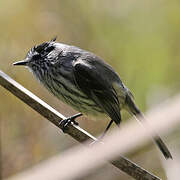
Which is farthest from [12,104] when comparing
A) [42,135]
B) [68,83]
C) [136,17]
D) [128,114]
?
[136,17]

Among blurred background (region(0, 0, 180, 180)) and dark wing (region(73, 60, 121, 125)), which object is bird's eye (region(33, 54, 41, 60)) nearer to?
dark wing (region(73, 60, 121, 125))

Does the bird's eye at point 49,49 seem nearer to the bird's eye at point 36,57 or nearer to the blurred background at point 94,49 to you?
the bird's eye at point 36,57

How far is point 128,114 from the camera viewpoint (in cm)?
510

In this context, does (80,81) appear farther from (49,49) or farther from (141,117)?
(141,117)

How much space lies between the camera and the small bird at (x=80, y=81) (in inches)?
170

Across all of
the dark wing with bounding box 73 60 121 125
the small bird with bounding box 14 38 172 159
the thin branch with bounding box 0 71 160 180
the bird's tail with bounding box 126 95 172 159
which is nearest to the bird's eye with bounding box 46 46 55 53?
the small bird with bounding box 14 38 172 159

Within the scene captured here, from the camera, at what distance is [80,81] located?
4348mm

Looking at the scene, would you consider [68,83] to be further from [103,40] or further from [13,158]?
[103,40]

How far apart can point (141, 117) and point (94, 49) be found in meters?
1.17

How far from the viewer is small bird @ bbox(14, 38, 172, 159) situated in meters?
4.32

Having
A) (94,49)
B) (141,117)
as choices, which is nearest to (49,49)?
(94,49)

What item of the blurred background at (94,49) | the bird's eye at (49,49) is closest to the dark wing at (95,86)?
the bird's eye at (49,49)

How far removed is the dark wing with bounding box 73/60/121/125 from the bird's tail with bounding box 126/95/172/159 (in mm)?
205

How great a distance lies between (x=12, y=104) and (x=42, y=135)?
0.41 meters
